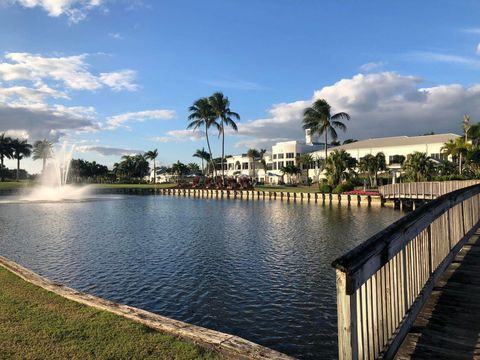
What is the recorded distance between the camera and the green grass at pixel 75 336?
5262 mm

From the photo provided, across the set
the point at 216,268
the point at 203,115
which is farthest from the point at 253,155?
the point at 216,268

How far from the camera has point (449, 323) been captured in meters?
5.22

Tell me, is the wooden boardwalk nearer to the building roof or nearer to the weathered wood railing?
the weathered wood railing

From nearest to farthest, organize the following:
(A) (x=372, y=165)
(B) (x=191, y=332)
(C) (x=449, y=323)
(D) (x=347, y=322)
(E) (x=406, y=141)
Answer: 1. (D) (x=347, y=322)
2. (C) (x=449, y=323)
3. (B) (x=191, y=332)
4. (A) (x=372, y=165)
5. (E) (x=406, y=141)

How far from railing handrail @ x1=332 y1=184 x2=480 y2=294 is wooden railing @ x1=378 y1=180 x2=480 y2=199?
29262 mm

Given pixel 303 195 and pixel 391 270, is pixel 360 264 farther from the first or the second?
pixel 303 195

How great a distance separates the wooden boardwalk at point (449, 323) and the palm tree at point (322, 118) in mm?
63616

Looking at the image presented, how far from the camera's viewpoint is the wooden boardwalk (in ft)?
14.6

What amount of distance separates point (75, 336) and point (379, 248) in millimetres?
4761

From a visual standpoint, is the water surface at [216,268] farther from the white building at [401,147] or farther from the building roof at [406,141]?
the building roof at [406,141]

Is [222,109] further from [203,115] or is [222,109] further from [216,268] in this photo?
[216,268]

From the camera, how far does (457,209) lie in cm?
896

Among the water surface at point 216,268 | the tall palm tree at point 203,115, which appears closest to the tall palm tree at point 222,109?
the tall palm tree at point 203,115

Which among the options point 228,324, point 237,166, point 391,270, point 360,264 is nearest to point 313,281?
point 228,324
